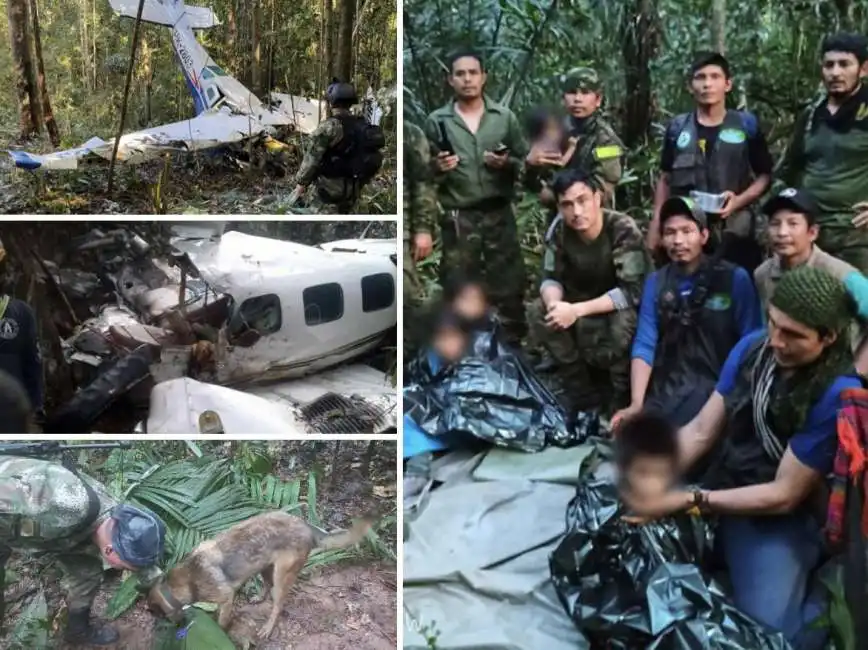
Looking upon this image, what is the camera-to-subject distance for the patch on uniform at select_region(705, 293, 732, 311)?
2.06 m

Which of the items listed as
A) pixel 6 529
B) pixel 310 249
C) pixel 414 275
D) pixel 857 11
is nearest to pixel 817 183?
pixel 857 11

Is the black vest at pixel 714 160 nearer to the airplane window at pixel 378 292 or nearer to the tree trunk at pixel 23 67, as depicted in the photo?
the airplane window at pixel 378 292

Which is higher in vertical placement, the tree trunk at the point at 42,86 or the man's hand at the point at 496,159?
the tree trunk at the point at 42,86

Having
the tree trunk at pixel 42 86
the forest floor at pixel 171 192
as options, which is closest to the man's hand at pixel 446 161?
the forest floor at pixel 171 192

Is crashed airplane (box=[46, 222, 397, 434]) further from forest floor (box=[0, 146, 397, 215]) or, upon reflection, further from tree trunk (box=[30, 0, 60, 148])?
tree trunk (box=[30, 0, 60, 148])

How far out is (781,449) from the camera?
2.00 meters

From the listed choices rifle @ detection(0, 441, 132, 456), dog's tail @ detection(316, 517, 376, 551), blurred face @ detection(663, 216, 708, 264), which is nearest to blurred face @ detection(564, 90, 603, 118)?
blurred face @ detection(663, 216, 708, 264)

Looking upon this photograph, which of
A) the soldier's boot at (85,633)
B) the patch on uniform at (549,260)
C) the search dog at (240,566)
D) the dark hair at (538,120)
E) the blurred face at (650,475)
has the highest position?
the dark hair at (538,120)

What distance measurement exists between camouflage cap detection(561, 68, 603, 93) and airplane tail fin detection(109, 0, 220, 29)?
0.95 meters

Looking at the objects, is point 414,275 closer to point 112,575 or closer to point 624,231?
point 624,231

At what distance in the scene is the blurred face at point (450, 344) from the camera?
2201 mm

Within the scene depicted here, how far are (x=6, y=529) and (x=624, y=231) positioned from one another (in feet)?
5.99

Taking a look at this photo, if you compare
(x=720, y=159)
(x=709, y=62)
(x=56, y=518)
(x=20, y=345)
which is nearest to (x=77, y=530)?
(x=56, y=518)

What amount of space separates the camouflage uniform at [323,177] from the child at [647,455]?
938mm
